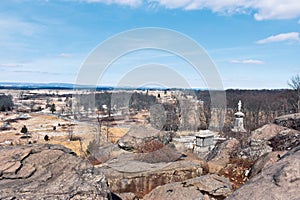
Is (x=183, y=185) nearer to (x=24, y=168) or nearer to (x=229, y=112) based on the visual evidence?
(x=24, y=168)

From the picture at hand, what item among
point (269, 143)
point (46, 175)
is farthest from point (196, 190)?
point (269, 143)

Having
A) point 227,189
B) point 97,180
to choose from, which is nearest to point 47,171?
point 97,180

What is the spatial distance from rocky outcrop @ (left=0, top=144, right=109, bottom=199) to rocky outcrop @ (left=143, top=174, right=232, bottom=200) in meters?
2.48

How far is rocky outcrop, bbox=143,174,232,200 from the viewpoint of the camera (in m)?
6.83

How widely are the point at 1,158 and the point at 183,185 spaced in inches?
154

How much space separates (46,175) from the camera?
16.2ft

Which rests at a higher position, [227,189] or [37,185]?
[37,185]

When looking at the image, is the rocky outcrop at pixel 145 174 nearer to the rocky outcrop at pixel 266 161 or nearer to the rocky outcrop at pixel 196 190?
the rocky outcrop at pixel 196 190

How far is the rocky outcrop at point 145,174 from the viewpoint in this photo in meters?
8.18

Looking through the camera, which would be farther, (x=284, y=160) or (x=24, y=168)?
(x=24, y=168)

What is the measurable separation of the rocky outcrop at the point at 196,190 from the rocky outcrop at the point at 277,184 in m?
3.15

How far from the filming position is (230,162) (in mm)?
10055

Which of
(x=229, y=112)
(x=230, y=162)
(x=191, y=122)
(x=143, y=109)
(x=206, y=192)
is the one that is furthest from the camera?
(x=229, y=112)

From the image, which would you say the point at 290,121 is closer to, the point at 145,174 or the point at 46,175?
the point at 145,174
